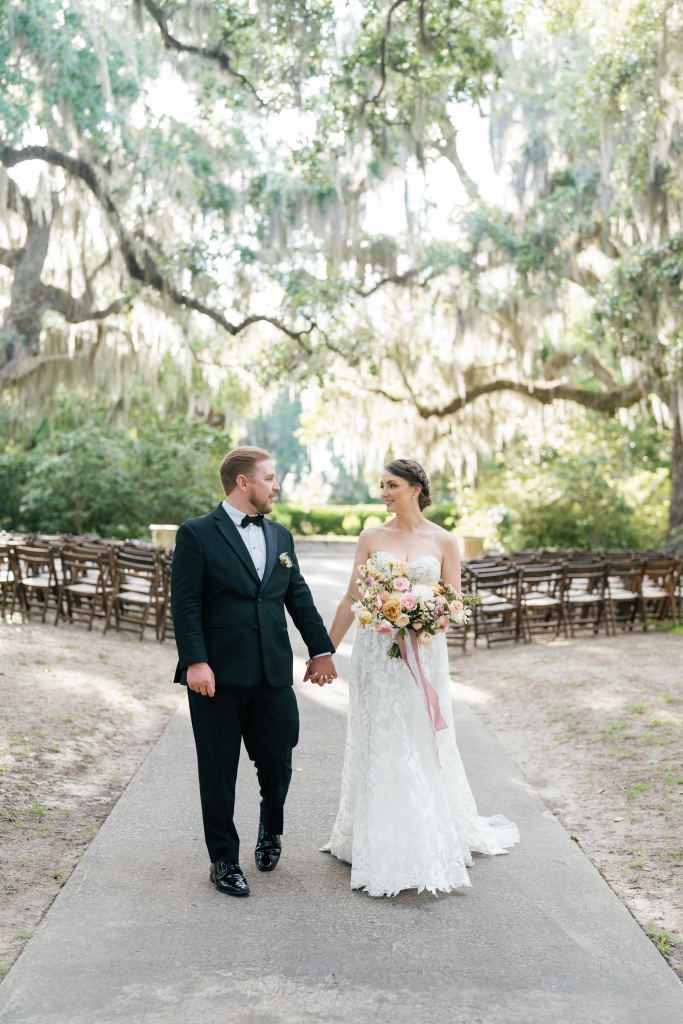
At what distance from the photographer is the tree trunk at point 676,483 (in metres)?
15.3

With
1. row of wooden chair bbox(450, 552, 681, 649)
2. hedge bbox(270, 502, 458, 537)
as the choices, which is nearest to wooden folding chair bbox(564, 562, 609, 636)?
row of wooden chair bbox(450, 552, 681, 649)

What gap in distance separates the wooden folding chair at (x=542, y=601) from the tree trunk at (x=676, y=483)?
147 inches

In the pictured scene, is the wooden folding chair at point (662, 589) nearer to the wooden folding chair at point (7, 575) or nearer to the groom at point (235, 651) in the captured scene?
the wooden folding chair at point (7, 575)

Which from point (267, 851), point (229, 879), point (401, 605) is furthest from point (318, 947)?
point (401, 605)

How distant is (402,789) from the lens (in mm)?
4156

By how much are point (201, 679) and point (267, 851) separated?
0.93 meters

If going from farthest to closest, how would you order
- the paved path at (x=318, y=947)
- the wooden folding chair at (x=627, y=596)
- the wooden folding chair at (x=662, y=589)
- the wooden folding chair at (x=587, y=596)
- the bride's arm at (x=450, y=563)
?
the wooden folding chair at (x=662, y=589) < the wooden folding chair at (x=627, y=596) < the wooden folding chair at (x=587, y=596) < the bride's arm at (x=450, y=563) < the paved path at (x=318, y=947)

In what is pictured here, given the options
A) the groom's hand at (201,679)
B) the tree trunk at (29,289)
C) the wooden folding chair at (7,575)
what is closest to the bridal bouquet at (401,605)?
the groom's hand at (201,679)

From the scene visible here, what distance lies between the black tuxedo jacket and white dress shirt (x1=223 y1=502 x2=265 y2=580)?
0.03 m

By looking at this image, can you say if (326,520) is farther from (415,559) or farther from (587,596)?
(415,559)

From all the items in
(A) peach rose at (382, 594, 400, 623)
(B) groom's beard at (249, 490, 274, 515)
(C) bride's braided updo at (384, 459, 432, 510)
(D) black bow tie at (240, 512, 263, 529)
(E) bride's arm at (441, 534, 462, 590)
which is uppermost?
(C) bride's braided updo at (384, 459, 432, 510)

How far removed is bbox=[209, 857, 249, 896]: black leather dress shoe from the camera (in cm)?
391

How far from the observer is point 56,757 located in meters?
5.98

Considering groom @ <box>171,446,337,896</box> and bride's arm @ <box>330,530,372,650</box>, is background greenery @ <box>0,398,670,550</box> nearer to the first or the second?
bride's arm @ <box>330,530,372,650</box>
